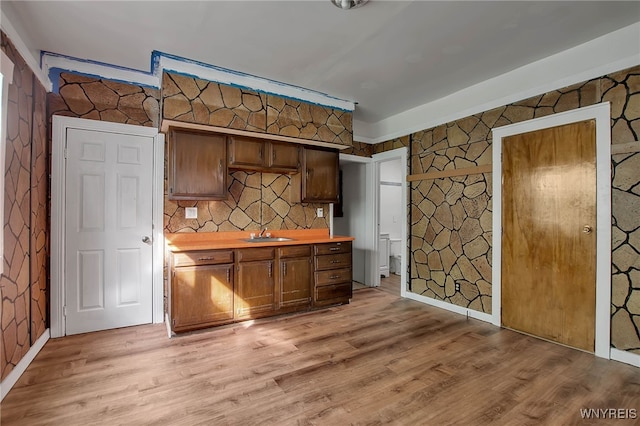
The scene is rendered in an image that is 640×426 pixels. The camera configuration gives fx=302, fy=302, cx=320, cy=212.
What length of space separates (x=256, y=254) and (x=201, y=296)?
668mm

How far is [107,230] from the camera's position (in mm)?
3043

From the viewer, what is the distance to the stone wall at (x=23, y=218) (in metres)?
2.04

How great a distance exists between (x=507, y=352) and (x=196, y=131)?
141 inches

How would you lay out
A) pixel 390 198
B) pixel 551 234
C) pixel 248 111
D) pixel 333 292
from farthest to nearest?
pixel 390 198 → pixel 333 292 → pixel 248 111 → pixel 551 234

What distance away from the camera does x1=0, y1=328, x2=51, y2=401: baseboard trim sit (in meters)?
1.93

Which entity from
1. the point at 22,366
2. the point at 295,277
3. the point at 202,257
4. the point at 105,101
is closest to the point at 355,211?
the point at 295,277

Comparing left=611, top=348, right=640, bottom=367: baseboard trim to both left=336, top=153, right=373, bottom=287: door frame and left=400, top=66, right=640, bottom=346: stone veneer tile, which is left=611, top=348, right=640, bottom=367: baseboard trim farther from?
left=336, top=153, right=373, bottom=287: door frame

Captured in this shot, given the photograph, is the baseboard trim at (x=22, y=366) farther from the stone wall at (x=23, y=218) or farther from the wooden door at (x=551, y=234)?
the wooden door at (x=551, y=234)

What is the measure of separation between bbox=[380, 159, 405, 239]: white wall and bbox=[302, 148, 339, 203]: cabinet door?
237 cm

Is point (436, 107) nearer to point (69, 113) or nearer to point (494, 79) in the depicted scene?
point (494, 79)

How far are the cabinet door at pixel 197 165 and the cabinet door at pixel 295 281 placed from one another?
1052mm

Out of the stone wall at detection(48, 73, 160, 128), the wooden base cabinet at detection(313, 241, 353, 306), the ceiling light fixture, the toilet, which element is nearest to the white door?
the stone wall at detection(48, 73, 160, 128)

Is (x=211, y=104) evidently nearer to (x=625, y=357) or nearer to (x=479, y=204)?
(x=479, y=204)

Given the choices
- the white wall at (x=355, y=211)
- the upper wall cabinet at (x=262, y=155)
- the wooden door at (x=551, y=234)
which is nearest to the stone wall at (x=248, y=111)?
the upper wall cabinet at (x=262, y=155)
